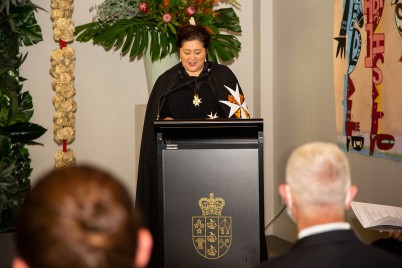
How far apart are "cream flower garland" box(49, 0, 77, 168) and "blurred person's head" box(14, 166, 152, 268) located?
4610mm

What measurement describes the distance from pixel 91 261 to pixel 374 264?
79cm

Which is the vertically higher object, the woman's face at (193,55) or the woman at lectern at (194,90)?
the woman's face at (193,55)

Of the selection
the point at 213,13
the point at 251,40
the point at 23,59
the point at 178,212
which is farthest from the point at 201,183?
the point at 251,40

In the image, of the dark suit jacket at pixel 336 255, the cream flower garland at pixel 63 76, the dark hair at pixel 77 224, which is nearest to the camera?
the dark hair at pixel 77 224

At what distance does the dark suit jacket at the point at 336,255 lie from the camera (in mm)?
1577

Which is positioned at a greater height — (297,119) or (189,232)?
(297,119)

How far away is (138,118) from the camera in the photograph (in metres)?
5.77

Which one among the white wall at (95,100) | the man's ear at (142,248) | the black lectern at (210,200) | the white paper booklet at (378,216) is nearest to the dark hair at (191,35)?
the black lectern at (210,200)

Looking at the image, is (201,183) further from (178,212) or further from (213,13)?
(213,13)

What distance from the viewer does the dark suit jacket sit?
62.1 inches

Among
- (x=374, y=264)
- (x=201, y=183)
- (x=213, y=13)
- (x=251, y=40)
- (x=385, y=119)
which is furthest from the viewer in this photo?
(x=251, y=40)

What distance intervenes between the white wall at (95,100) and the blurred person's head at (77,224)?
4.80m

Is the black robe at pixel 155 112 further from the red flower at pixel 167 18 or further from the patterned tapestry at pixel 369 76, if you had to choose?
the patterned tapestry at pixel 369 76

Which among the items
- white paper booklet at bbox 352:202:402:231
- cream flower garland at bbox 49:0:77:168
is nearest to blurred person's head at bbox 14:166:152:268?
white paper booklet at bbox 352:202:402:231
